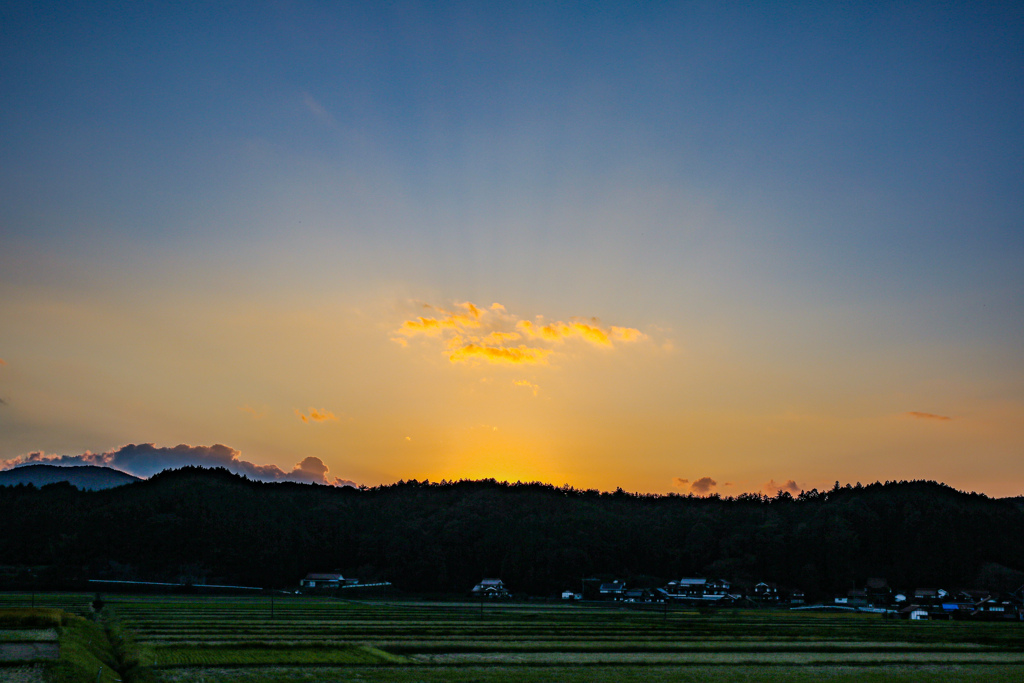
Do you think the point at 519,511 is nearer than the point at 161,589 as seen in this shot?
No

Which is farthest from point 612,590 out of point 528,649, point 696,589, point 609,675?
point 609,675

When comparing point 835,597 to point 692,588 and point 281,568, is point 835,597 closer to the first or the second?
point 692,588

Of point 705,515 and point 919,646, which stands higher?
point 705,515

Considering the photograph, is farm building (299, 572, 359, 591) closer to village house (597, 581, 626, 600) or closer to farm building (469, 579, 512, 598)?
farm building (469, 579, 512, 598)

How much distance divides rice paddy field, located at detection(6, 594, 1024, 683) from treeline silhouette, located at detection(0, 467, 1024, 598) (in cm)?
4646

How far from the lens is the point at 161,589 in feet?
243

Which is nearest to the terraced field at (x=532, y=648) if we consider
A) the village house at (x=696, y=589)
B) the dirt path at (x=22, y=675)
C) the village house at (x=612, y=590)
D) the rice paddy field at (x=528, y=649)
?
the rice paddy field at (x=528, y=649)

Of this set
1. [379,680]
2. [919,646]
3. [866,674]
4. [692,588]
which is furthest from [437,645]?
[692,588]

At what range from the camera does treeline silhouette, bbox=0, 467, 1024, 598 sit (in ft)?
291

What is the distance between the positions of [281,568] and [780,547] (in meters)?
63.9

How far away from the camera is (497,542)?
10338 cm

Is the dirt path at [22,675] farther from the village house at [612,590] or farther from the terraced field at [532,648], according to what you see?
the village house at [612,590]

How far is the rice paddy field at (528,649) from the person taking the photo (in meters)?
22.1

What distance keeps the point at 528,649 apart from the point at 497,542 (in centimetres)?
7615
